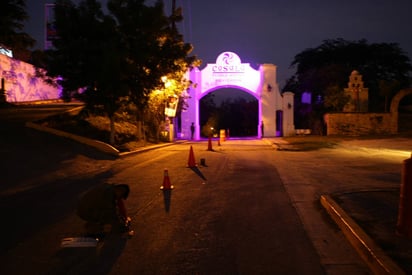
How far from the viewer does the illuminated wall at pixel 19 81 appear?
110 ft

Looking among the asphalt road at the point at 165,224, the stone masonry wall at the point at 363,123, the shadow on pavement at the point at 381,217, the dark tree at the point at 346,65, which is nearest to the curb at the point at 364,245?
the shadow on pavement at the point at 381,217

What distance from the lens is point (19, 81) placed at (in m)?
36.4

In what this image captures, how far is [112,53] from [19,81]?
68.7 feet

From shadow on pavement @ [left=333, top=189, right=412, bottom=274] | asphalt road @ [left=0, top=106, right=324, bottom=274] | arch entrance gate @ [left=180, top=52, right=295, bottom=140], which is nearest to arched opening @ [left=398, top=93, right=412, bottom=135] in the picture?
arch entrance gate @ [left=180, top=52, right=295, bottom=140]

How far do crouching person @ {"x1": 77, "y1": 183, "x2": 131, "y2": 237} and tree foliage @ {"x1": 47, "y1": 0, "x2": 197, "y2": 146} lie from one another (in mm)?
13181

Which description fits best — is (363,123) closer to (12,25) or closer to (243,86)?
(243,86)

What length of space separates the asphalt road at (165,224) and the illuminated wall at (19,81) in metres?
20.7

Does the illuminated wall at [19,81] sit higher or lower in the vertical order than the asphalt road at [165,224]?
higher

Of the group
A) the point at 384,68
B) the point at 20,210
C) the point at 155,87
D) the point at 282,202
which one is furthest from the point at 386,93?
the point at 20,210

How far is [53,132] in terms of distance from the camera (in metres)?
21.2

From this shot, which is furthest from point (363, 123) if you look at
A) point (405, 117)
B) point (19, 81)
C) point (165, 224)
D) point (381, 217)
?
point (165, 224)

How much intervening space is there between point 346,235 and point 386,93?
37.2m

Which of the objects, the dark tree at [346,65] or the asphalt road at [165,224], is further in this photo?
the dark tree at [346,65]

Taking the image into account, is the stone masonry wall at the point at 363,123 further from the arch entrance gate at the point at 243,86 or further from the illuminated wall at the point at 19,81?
the illuminated wall at the point at 19,81
